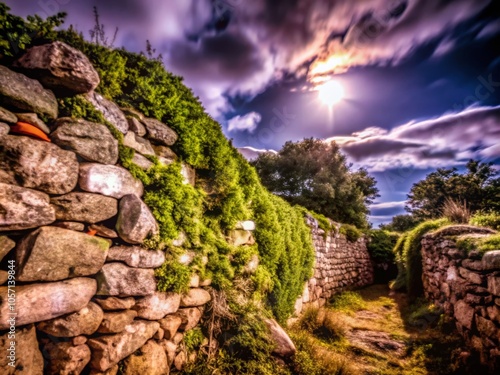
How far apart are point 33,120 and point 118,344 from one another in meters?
1.93

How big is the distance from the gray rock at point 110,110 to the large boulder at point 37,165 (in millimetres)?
529

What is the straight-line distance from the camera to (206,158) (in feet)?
10.4

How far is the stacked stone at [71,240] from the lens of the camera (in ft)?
5.10

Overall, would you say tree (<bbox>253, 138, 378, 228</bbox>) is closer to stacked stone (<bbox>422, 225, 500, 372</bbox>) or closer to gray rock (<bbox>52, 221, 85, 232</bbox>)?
stacked stone (<bbox>422, 225, 500, 372</bbox>)

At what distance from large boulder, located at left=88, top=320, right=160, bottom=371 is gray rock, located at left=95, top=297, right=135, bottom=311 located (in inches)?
7.5

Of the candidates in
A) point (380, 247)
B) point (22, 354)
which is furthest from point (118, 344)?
point (380, 247)

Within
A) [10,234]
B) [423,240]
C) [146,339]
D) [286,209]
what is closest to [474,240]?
[423,240]

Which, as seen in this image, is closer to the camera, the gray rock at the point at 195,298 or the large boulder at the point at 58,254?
the large boulder at the point at 58,254

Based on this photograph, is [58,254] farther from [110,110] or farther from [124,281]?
[110,110]

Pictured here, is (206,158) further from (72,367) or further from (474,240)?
(474,240)

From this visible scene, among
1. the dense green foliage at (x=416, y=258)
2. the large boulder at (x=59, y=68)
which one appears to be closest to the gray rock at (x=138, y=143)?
the large boulder at (x=59, y=68)

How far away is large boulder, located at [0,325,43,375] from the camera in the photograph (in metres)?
1.42

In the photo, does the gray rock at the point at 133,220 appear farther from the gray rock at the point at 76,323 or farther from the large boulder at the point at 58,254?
the gray rock at the point at 76,323

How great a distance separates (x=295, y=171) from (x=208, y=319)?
15220 millimetres
